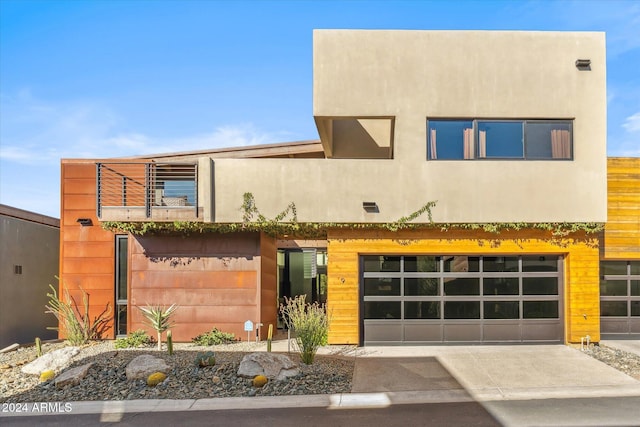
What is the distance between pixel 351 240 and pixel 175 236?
4542mm

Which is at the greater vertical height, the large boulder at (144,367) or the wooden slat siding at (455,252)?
the wooden slat siding at (455,252)

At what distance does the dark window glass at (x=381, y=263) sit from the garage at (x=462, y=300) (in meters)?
0.02

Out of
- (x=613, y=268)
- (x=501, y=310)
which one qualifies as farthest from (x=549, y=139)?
(x=501, y=310)

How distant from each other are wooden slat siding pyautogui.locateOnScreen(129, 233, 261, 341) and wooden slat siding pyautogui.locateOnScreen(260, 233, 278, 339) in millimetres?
191

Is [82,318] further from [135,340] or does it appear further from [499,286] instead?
[499,286]

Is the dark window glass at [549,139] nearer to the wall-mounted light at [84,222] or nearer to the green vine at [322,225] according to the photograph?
the green vine at [322,225]

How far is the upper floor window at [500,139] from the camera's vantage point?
1292 cm

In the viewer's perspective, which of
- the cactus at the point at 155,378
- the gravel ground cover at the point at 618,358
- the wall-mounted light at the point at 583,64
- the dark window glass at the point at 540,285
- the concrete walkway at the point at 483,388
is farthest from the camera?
the dark window glass at the point at 540,285

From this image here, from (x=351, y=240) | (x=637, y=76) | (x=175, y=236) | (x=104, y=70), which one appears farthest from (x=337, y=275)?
(x=637, y=76)

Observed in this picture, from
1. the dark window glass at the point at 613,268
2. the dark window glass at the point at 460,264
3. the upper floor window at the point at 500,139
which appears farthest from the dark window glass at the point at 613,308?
the upper floor window at the point at 500,139

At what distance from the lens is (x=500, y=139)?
1297 centimetres

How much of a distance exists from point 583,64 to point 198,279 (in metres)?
10.8

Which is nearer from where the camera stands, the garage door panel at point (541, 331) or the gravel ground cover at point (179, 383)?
the gravel ground cover at point (179, 383)

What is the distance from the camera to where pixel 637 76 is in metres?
16.1
